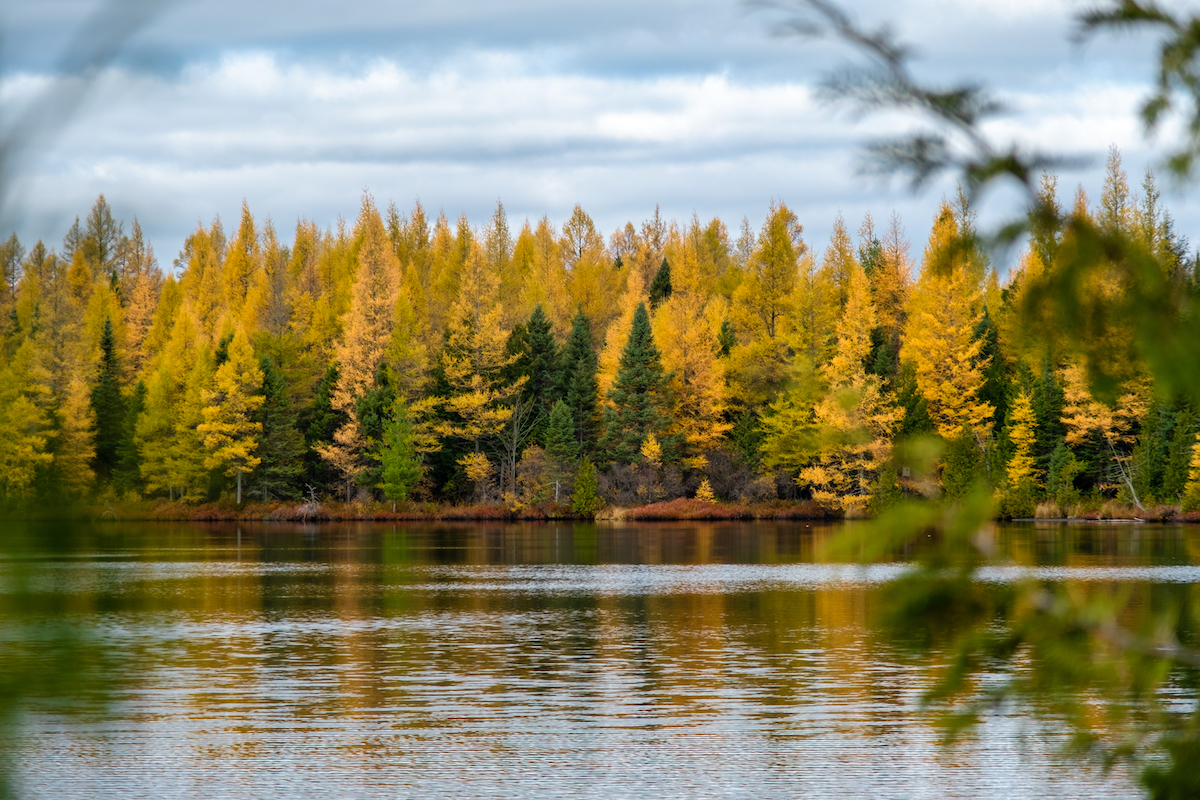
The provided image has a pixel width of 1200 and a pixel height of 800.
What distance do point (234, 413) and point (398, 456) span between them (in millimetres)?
7862

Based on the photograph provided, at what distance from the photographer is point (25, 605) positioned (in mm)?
1414

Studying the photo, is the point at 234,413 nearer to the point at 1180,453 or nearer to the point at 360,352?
the point at 360,352

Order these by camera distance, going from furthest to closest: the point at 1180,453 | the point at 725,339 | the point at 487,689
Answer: the point at 725,339 → the point at 1180,453 → the point at 487,689

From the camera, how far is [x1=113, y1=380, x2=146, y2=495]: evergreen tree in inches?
2116

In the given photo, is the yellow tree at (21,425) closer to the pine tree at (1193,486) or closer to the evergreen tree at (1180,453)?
the pine tree at (1193,486)

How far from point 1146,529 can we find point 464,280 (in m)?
34.7

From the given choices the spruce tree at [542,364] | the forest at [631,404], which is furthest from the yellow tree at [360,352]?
the spruce tree at [542,364]

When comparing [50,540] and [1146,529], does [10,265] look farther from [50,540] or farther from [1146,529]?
[1146,529]

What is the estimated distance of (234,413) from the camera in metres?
55.4

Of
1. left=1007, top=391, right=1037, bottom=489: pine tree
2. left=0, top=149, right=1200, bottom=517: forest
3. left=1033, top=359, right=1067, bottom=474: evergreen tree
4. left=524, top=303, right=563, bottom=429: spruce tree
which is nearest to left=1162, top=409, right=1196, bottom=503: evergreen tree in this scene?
left=0, top=149, right=1200, bottom=517: forest

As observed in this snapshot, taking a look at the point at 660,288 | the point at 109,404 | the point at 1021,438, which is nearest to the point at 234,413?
the point at 109,404

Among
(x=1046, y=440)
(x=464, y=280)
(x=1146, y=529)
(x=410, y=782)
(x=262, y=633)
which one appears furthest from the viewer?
(x=464, y=280)

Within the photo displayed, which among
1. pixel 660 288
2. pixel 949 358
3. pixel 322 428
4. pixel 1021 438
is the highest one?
pixel 660 288

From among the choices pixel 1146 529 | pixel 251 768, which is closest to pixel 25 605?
pixel 251 768
